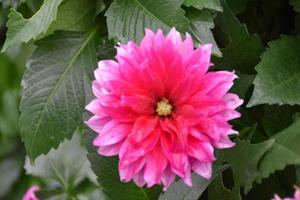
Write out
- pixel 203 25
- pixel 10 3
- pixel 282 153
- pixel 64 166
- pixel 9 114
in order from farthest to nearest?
pixel 9 114, pixel 64 166, pixel 10 3, pixel 203 25, pixel 282 153

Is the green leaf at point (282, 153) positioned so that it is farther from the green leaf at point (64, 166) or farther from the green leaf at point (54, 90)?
the green leaf at point (64, 166)

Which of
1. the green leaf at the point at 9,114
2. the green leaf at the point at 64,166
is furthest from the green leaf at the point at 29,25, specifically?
the green leaf at the point at 9,114

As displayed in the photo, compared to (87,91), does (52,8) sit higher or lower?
higher

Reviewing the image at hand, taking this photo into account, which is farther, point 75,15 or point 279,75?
point 75,15

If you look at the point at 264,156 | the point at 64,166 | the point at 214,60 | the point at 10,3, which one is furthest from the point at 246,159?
the point at 64,166

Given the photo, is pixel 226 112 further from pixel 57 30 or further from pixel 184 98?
pixel 57 30

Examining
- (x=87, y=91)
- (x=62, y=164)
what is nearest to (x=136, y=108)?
(x=87, y=91)

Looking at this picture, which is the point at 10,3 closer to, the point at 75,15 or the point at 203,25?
the point at 75,15
